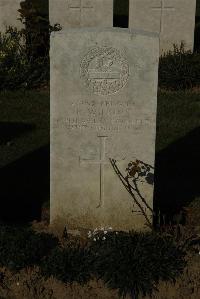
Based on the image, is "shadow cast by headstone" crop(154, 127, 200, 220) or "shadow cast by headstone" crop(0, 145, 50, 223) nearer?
"shadow cast by headstone" crop(0, 145, 50, 223)

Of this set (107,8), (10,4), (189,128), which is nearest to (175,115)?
(189,128)

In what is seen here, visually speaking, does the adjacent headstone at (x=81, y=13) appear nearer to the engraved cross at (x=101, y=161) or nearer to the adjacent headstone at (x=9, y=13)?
the adjacent headstone at (x=9, y=13)

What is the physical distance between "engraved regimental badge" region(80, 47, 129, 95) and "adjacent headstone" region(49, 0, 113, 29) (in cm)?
702

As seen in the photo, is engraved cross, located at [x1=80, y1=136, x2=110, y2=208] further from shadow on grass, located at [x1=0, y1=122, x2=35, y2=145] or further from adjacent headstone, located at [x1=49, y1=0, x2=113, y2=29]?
adjacent headstone, located at [x1=49, y1=0, x2=113, y2=29]

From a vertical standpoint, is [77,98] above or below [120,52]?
below

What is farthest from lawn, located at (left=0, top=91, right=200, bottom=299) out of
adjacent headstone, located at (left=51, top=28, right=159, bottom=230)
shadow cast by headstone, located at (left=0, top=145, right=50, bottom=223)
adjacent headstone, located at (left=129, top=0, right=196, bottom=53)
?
adjacent headstone, located at (left=129, top=0, right=196, bottom=53)

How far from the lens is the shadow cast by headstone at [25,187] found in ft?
24.5

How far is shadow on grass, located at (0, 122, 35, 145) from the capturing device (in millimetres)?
9969

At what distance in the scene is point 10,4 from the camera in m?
13.4

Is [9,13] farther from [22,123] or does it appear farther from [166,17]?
[22,123]

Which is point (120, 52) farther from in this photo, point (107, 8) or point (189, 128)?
point (107, 8)

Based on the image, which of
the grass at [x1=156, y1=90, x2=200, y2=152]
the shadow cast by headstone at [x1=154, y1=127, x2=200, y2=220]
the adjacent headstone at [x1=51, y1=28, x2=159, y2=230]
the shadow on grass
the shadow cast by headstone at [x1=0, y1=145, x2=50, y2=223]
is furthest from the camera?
the grass at [x1=156, y1=90, x2=200, y2=152]

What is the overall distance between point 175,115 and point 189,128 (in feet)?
2.18

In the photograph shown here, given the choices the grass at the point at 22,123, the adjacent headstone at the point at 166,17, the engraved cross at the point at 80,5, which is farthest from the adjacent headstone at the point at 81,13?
the grass at the point at 22,123
